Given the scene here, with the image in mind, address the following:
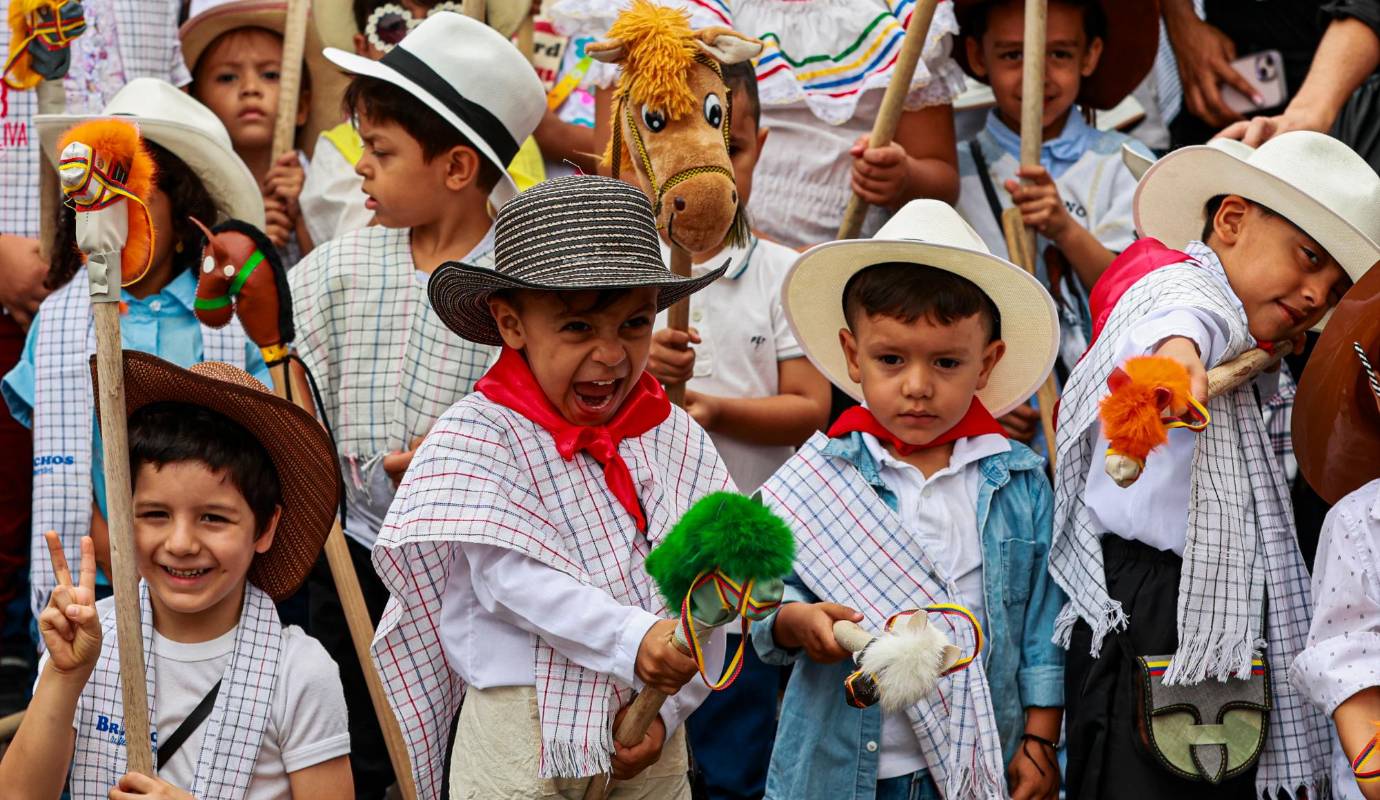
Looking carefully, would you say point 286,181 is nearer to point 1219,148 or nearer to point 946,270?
point 946,270

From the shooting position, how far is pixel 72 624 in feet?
9.71

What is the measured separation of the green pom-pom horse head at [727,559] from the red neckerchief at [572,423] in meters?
0.57

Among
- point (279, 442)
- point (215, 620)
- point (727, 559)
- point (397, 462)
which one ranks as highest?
point (397, 462)

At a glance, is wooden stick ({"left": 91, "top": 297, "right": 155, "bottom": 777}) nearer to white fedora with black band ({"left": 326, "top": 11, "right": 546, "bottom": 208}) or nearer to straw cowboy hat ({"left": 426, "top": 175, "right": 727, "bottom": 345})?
straw cowboy hat ({"left": 426, "top": 175, "right": 727, "bottom": 345})

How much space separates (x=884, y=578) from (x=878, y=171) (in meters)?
1.44

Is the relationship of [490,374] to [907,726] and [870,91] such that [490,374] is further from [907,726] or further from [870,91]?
[870,91]

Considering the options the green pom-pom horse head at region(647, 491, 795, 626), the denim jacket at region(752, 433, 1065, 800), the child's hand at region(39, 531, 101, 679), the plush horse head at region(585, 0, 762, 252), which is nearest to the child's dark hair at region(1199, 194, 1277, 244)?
the denim jacket at region(752, 433, 1065, 800)

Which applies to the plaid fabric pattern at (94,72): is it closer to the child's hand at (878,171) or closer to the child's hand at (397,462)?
the child's hand at (397,462)

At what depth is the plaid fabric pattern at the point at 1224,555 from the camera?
3.60 metres

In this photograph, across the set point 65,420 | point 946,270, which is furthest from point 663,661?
point 65,420

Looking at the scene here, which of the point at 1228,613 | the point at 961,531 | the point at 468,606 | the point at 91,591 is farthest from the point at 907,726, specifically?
the point at 91,591

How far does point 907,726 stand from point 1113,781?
0.48m

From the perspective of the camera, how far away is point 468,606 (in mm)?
3365

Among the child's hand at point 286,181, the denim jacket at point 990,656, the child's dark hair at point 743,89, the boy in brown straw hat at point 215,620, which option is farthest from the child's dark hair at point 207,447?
the child's hand at point 286,181
